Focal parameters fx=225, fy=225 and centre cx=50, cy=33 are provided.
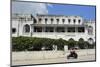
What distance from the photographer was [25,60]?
2.92 metres

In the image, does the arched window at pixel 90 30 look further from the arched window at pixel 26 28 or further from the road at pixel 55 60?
the arched window at pixel 26 28

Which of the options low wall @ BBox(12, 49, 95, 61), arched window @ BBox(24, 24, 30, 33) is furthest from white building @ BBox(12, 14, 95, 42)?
low wall @ BBox(12, 49, 95, 61)

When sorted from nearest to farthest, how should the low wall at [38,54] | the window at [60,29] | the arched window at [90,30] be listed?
the low wall at [38,54]
the window at [60,29]
the arched window at [90,30]

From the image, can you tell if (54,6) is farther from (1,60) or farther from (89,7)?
(1,60)

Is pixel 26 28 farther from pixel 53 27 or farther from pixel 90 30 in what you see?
pixel 90 30

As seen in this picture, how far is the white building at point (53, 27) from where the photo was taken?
2.90m

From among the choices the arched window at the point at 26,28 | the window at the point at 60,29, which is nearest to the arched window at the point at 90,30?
the window at the point at 60,29

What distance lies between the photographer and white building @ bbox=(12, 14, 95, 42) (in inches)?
114

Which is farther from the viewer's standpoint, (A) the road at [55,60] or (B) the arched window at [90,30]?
(B) the arched window at [90,30]

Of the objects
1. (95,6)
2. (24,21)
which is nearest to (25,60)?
(24,21)

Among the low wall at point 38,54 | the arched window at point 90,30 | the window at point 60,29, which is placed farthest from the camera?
the arched window at point 90,30

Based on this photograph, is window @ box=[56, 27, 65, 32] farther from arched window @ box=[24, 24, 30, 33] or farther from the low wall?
arched window @ box=[24, 24, 30, 33]

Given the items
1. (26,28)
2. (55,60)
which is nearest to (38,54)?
(55,60)

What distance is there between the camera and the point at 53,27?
3072 millimetres
